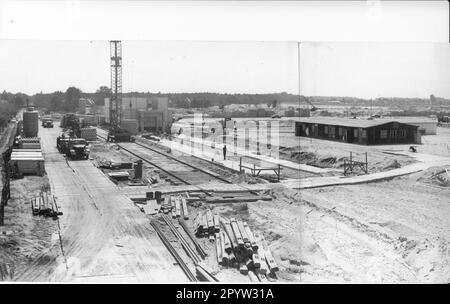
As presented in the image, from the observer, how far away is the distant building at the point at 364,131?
14.2 meters

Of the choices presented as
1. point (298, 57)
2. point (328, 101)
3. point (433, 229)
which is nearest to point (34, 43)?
point (298, 57)

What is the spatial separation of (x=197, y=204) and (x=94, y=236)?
1953 millimetres

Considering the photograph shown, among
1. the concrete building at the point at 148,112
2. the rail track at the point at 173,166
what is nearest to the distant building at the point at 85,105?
the concrete building at the point at 148,112

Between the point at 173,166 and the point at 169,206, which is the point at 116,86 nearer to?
the point at 173,166

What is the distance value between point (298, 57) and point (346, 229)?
3343 millimetres

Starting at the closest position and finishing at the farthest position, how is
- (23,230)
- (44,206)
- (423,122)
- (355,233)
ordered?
(23,230) < (44,206) < (355,233) < (423,122)

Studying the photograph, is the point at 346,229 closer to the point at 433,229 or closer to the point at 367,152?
the point at 433,229

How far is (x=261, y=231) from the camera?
28.4 ft

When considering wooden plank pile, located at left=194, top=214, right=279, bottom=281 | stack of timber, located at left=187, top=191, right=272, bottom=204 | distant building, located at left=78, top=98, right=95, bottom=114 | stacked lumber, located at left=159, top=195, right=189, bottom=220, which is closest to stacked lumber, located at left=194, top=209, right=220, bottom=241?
wooden plank pile, located at left=194, top=214, right=279, bottom=281

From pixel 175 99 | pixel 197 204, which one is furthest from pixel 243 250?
pixel 175 99

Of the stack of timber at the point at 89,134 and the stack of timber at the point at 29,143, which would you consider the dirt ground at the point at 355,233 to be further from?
the stack of timber at the point at 29,143

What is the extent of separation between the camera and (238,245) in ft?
26.5
